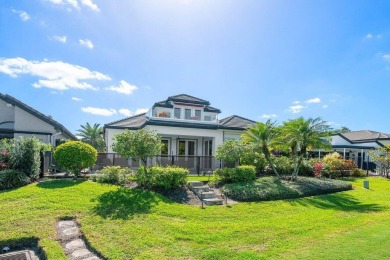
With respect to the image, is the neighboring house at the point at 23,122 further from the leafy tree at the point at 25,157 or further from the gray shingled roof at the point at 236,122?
the gray shingled roof at the point at 236,122

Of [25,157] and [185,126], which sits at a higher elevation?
[185,126]

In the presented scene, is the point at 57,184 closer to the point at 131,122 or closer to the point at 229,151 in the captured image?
the point at 229,151

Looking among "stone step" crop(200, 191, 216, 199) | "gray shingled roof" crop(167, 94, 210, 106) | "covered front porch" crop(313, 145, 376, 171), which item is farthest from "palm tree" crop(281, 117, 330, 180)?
"covered front porch" crop(313, 145, 376, 171)

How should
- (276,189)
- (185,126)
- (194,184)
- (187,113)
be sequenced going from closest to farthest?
1. (276,189)
2. (194,184)
3. (185,126)
4. (187,113)

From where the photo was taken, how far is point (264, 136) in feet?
49.6

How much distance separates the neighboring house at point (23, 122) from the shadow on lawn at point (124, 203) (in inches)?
433

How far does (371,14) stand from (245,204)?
11.0m

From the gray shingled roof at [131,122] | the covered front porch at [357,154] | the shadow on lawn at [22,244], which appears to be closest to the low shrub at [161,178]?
the shadow on lawn at [22,244]

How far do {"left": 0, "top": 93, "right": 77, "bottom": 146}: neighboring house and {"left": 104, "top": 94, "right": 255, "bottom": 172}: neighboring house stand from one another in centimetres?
438

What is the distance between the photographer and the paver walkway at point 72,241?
553cm

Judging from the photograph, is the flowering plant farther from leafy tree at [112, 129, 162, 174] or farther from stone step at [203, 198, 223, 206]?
leafy tree at [112, 129, 162, 174]

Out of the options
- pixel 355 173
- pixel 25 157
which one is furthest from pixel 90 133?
pixel 355 173

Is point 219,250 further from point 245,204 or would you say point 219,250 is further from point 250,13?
point 250,13

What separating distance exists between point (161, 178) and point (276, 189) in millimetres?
5854
